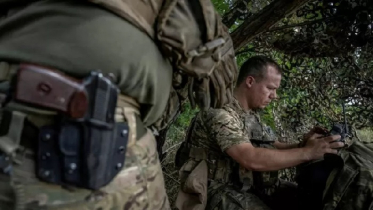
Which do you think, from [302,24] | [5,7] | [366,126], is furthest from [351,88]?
[5,7]

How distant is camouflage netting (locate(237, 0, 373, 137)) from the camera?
352 cm

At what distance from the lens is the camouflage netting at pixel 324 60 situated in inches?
139

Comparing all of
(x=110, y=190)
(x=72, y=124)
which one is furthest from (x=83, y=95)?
(x=110, y=190)

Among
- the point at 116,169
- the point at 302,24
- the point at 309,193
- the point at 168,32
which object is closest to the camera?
the point at 116,169

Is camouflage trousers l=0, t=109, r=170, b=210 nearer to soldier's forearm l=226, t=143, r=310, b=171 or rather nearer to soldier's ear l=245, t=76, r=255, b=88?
soldier's forearm l=226, t=143, r=310, b=171

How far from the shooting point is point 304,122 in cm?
482

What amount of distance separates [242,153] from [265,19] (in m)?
0.91

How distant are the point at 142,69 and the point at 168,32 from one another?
0.44 ft

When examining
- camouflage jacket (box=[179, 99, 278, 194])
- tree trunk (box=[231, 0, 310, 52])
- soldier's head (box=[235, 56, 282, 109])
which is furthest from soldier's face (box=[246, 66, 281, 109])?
tree trunk (box=[231, 0, 310, 52])

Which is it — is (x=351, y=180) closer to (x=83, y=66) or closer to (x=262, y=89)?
(x=262, y=89)

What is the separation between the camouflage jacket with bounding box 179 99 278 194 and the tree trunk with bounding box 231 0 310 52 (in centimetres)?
48

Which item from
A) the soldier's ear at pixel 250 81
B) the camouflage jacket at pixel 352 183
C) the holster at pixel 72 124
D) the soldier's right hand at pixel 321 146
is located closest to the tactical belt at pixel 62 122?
the holster at pixel 72 124

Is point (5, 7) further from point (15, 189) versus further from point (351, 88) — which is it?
point (351, 88)

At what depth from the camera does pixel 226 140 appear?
135 inches
